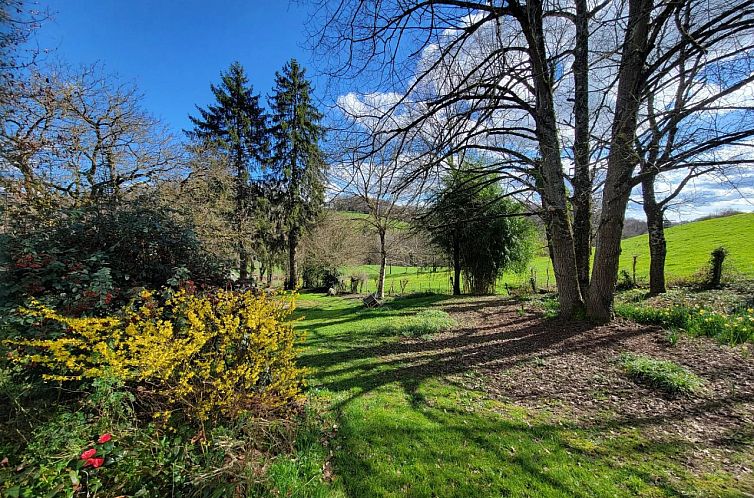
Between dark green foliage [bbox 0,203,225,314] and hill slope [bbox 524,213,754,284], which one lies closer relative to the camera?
dark green foliage [bbox 0,203,225,314]

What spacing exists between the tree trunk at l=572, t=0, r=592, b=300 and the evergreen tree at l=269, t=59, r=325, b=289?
12.9 metres

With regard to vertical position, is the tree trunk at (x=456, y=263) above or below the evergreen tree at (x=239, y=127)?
below

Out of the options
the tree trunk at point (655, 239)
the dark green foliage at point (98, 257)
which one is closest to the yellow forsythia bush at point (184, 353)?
the dark green foliage at point (98, 257)

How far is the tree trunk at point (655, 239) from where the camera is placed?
27.6ft

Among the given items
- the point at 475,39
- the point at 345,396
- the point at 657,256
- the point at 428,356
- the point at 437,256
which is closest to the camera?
the point at 345,396

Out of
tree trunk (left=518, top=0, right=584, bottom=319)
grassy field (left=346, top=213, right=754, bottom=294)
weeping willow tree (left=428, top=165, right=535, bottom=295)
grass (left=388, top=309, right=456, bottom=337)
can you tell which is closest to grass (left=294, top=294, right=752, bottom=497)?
grass (left=388, top=309, right=456, bottom=337)

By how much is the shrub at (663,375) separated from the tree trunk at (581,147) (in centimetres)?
255

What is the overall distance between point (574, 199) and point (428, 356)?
397cm

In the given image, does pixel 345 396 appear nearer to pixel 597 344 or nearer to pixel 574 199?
pixel 597 344

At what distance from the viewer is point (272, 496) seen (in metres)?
2.16

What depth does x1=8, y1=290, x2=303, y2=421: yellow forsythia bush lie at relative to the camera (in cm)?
222

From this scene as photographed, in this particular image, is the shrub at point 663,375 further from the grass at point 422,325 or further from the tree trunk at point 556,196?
the grass at point 422,325

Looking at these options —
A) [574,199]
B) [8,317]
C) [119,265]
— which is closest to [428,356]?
[574,199]

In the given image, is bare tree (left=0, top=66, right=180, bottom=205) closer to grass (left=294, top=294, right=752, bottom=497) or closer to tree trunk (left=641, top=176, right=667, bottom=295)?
grass (left=294, top=294, right=752, bottom=497)
